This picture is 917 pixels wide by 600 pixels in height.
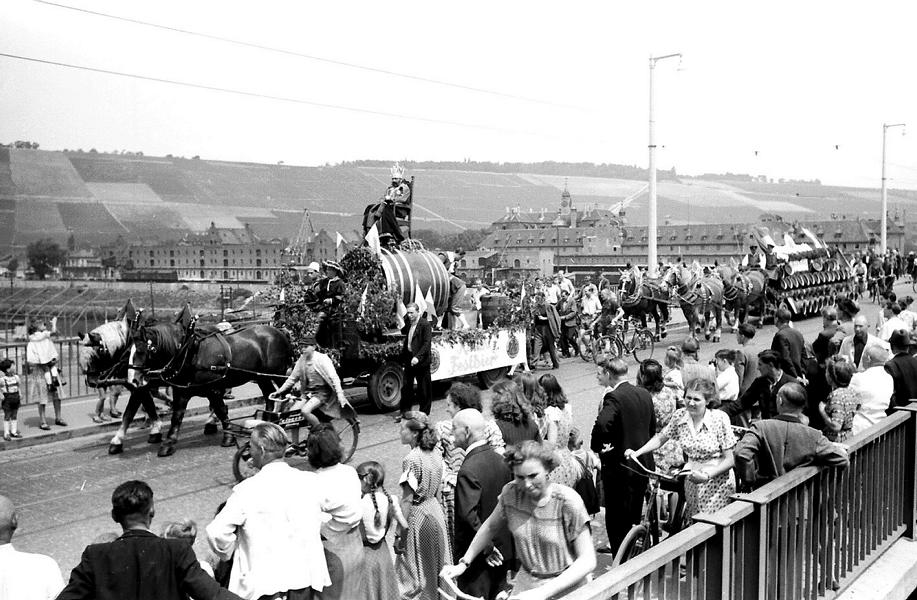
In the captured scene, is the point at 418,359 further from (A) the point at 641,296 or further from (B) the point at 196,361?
(A) the point at 641,296

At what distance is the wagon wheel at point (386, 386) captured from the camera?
1341cm

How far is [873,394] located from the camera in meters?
7.02

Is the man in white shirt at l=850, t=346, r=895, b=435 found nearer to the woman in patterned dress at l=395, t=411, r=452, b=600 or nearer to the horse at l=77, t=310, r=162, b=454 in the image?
the woman in patterned dress at l=395, t=411, r=452, b=600

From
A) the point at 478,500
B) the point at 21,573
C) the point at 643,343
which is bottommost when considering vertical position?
the point at 643,343

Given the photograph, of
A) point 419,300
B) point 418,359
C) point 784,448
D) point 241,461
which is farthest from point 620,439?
point 419,300

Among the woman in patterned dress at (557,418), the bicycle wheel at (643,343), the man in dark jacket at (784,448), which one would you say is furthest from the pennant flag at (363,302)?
the bicycle wheel at (643,343)

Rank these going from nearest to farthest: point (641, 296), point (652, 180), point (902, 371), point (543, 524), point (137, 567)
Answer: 1. point (137, 567)
2. point (543, 524)
3. point (902, 371)
4. point (641, 296)
5. point (652, 180)

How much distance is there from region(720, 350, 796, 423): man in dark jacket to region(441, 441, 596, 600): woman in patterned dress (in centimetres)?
393

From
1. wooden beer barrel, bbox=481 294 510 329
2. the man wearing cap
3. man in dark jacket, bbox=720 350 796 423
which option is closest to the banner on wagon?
wooden beer barrel, bbox=481 294 510 329

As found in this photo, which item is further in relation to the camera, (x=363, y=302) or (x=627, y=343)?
(x=627, y=343)

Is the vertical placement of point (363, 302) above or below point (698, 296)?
above

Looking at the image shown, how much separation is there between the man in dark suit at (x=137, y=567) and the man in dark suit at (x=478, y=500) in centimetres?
150

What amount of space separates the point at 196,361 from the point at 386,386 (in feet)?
11.0

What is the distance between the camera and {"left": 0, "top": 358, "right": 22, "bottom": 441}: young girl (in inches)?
456
